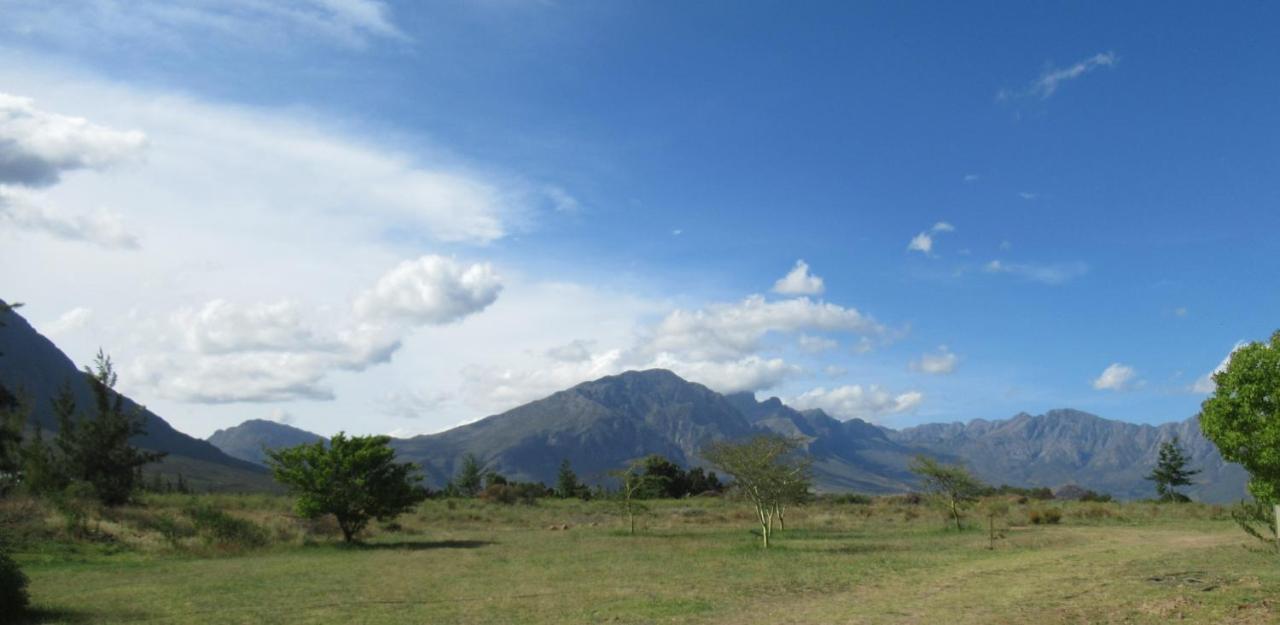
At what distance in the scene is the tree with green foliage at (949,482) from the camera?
40.6 m

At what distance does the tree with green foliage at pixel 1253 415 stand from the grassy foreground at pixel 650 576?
2034 mm

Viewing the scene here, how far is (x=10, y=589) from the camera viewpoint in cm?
1496

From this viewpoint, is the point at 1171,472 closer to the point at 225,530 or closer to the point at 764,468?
the point at 764,468

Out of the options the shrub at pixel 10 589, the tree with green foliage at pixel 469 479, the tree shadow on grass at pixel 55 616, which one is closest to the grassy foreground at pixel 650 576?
the tree shadow on grass at pixel 55 616

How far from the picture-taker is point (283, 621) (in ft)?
50.6

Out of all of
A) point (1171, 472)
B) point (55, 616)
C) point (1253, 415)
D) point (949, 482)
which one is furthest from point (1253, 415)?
point (1171, 472)

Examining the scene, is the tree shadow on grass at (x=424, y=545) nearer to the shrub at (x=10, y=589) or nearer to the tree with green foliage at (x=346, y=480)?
the tree with green foliage at (x=346, y=480)

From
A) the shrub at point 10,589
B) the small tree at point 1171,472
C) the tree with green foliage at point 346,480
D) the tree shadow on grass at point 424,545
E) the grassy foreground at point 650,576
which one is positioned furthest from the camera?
the small tree at point 1171,472

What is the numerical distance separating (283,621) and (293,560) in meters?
13.8

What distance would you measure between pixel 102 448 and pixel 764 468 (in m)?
30.4

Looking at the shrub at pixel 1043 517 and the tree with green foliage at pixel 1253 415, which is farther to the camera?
the shrub at pixel 1043 517

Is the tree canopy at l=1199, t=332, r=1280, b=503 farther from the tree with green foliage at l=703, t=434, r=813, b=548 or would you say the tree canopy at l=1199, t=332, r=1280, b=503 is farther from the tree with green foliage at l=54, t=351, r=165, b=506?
the tree with green foliage at l=54, t=351, r=165, b=506

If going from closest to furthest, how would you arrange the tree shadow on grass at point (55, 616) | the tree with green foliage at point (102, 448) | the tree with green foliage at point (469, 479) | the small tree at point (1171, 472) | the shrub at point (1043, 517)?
the tree shadow on grass at point (55, 616), the tree with green foliage at point (102, 448), the shrub at point (1043, 517), the small tree at point (1171, 472), the tree with green foliage at point (469, 479)

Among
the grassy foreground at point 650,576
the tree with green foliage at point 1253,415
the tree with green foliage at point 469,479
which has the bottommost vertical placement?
the grassy foreground at point 650,576
